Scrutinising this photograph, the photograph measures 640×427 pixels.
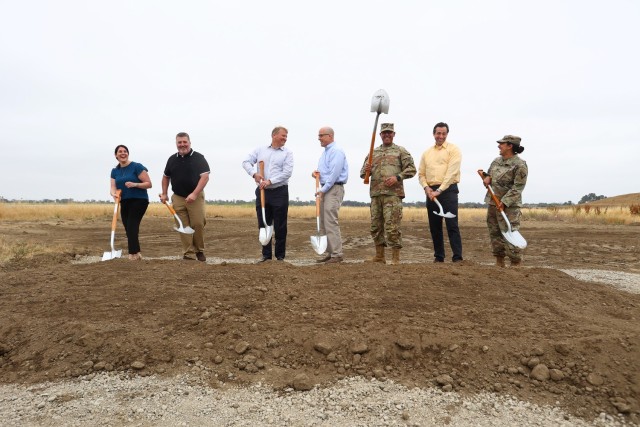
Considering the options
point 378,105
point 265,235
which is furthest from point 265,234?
point 378,105

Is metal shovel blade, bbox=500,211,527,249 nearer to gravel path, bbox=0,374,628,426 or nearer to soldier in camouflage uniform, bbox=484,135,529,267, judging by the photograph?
soldier in camouflage uniform, bbox=484,135,529,267

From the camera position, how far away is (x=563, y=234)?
13562mm

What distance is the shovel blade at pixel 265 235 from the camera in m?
5.33

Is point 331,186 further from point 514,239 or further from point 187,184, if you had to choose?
point 514,239

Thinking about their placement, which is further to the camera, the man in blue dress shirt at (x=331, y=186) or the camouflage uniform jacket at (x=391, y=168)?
the man in blue dress shirt at (x=331, y=186)

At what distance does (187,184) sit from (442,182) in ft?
10.4

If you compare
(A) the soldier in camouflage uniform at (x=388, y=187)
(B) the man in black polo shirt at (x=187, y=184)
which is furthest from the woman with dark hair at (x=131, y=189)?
(A) the soldier in camouflage uniform at (x=388, y=187)

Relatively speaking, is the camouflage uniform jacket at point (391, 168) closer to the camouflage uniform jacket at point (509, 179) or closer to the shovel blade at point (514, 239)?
the camouflage uniform jacket at point (509, 179)

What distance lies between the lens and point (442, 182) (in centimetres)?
536

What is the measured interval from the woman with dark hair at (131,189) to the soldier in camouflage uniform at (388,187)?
9.27 ft

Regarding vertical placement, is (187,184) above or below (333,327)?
above

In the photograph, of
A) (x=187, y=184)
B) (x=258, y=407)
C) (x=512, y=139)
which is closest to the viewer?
(x=258, y=407)

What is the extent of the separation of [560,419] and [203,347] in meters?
2.18

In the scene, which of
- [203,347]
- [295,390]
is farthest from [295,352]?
[203,347]
